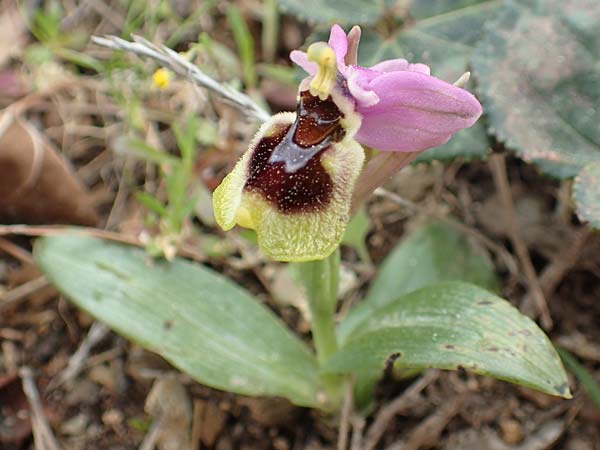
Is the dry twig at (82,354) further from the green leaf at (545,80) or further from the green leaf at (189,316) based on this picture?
the green leaf at (545,80)

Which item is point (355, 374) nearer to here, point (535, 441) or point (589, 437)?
point (535, 441)

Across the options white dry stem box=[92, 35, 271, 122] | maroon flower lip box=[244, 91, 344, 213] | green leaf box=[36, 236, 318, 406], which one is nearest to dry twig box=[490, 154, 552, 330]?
green leaf box=[36, 236, 318, 406]

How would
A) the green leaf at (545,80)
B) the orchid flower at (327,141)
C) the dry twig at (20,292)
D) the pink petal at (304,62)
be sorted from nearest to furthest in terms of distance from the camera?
the orchid flower at (327,141), the pink petal at (304,62), the green leaf at (545,80), the dry twig at (20,292)

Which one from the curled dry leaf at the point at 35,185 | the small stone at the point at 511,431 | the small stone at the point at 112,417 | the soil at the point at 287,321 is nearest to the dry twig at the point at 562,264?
the soil at the point at 287,321

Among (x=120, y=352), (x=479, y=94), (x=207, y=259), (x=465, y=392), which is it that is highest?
(x=479, y=94)

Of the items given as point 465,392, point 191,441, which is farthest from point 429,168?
point 191,441

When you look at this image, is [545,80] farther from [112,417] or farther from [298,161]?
[112,417]
